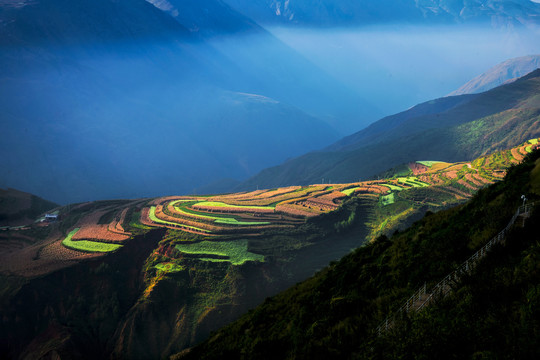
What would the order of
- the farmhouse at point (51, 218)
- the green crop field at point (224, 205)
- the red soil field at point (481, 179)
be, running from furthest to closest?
the farmhouse at point (51, 218)
the green crop field at point (224, 205)
the red soil field at point (481, 179)

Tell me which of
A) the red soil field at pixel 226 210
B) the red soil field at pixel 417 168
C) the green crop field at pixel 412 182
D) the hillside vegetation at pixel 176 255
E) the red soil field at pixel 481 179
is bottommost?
the hillside vegetation at pixel 176 255

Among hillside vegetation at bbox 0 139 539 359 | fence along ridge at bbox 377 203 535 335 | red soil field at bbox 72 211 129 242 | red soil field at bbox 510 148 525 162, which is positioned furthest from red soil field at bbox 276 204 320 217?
fence along ridge at bbox 377 203 535 335

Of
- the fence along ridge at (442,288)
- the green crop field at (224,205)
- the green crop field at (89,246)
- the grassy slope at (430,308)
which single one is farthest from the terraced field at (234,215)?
the fence along ridge at (442,288)

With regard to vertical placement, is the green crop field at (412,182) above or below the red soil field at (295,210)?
above

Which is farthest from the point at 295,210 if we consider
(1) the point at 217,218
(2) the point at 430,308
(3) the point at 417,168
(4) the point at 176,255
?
(3) the point at 417,168

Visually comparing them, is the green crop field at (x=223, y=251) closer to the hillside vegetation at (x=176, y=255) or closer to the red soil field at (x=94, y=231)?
the hillside vegetation at (x=176, y=255)

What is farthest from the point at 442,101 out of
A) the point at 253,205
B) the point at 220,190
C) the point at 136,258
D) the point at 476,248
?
the point at 476,248

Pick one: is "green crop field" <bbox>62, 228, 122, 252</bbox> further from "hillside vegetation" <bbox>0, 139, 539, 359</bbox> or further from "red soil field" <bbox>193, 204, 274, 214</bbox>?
"red soil field" <bbox>193, 204, 274, 214</bbox>

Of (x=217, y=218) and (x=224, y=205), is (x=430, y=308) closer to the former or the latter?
(x=217, y=218)
